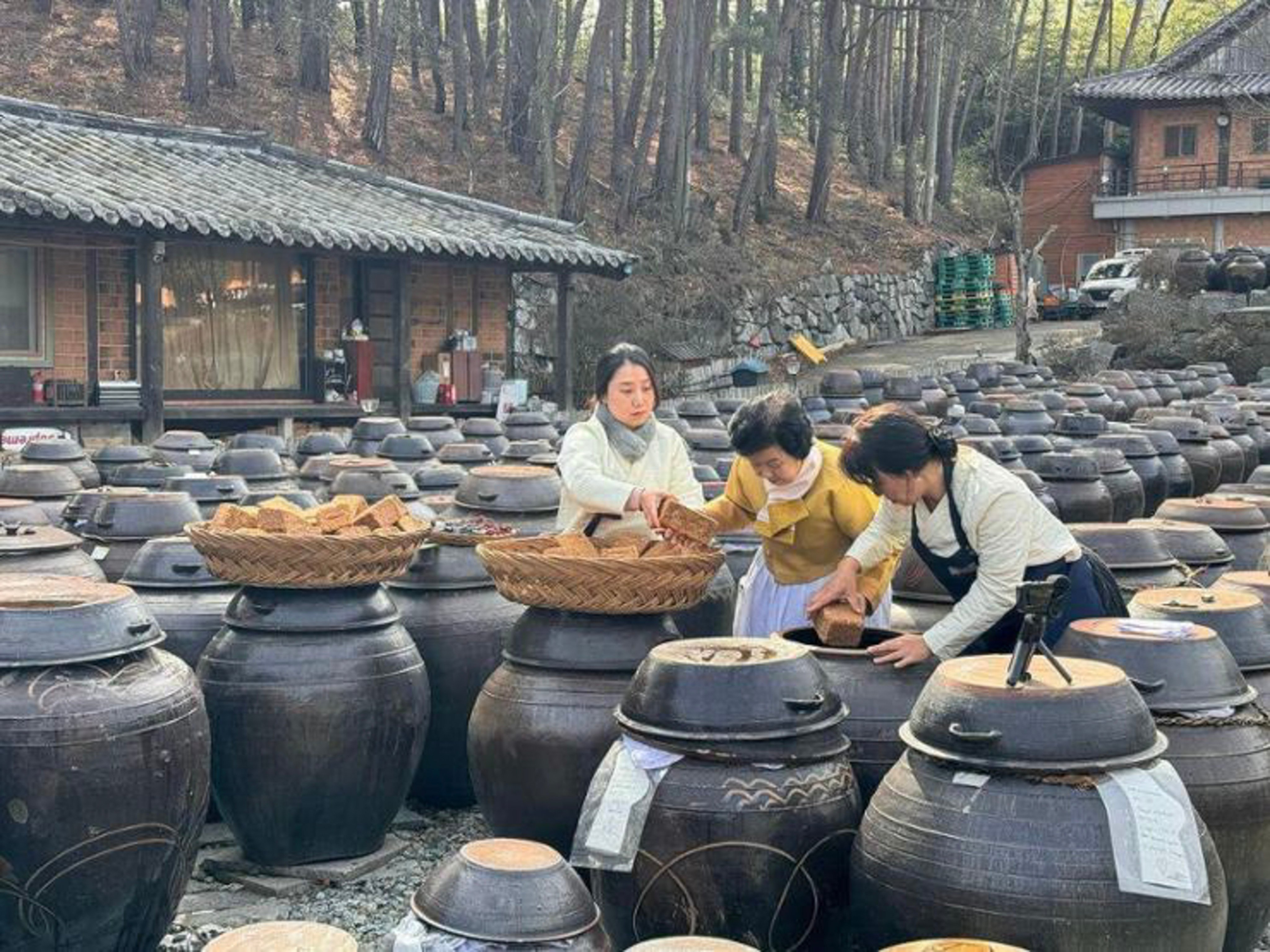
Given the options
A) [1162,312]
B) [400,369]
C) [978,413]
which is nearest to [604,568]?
[978,413]

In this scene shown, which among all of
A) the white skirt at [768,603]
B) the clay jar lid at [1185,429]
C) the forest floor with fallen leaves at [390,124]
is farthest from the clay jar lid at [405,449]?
the forest floor with fallen leaves at [390,124]

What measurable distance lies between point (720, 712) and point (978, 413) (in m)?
8.88

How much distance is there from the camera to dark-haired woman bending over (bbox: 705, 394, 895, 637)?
4.93 metres

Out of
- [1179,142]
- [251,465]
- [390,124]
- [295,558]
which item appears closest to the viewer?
[295,558]

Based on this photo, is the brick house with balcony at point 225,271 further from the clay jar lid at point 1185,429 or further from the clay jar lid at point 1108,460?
the clay jar lid at point 1108,460

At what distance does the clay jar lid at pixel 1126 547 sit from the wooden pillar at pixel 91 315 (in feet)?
40.2

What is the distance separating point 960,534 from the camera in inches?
172

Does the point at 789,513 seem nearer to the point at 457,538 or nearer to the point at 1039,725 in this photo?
the point at 457,538

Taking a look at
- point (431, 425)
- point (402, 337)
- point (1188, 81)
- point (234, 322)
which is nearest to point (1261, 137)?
point (1188, 81)

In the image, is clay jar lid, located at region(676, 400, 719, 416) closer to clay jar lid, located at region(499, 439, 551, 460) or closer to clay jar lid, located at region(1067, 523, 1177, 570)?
clay jar lid, located at region(499, 439, 551, 460)

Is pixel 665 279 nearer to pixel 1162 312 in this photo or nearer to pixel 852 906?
pixel 1162 312

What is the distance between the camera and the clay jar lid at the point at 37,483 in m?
7.74

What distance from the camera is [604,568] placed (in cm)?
452

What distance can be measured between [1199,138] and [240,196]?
94.0 ft
